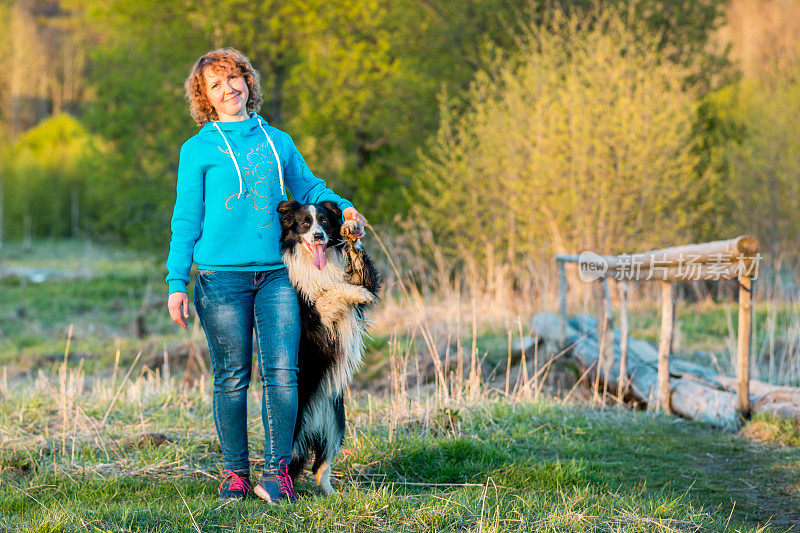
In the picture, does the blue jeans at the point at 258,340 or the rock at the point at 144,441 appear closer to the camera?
the blue jeans at the point at 258,340

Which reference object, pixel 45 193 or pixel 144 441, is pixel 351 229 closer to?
pixel 144 441

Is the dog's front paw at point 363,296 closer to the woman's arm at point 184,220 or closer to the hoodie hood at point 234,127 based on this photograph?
the woman's arm at point 184,220

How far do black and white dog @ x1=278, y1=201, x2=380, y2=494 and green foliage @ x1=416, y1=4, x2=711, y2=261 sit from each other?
10519mm

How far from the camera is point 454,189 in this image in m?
16.1

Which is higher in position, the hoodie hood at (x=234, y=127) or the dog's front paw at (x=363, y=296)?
the hoodie hood at (x=234, y=127)

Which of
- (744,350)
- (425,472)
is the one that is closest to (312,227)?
(425,472)

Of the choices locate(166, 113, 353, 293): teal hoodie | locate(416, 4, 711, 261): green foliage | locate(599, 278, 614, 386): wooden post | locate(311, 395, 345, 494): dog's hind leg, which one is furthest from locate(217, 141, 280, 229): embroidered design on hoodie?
locate(416, 4, 711, 261): green foliage

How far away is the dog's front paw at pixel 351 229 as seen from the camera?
3498mm

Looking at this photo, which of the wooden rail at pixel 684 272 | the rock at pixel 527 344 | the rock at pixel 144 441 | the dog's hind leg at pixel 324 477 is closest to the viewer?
the dog's hind leg at pixel 324 477

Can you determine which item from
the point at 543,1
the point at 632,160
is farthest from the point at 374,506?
the point at 543,1

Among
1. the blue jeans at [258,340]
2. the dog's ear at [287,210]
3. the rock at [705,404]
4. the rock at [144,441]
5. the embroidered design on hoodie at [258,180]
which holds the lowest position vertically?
the rock at [705,404]

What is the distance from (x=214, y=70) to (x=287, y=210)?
2.52 ft

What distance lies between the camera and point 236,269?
3.60 meters

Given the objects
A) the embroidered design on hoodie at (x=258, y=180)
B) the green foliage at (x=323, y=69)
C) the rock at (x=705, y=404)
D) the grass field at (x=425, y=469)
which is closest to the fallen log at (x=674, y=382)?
the rock at (x=705, y=404)
